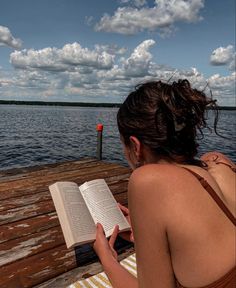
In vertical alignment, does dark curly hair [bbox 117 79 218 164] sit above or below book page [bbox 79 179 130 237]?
above

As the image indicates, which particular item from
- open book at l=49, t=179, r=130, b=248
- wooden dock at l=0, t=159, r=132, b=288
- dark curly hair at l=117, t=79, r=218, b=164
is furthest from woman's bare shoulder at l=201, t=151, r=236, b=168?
wooden dock at l=0, t=159, r=132, b=288

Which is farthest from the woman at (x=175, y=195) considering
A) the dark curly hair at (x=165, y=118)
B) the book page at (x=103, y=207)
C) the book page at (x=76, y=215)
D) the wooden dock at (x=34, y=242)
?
the wooden dock at (x=34, y=242)

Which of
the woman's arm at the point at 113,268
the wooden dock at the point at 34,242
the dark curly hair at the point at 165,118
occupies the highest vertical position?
the dark curly hair at the point at 165,118

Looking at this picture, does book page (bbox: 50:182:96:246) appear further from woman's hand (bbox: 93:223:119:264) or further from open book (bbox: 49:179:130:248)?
woman's hand (bbox: 93:223:119:264)

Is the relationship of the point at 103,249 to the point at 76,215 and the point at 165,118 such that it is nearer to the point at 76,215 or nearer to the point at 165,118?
the point at 76,215

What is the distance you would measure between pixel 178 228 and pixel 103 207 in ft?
4.89

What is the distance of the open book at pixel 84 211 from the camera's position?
2232 millimetres

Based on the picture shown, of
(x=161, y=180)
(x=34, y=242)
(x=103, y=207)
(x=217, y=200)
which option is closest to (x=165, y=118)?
(x=161, y=180)

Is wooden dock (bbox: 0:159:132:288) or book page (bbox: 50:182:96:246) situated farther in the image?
wooden dock (bbox: 0:159:132:288)

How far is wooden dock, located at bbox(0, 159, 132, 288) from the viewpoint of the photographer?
248cm

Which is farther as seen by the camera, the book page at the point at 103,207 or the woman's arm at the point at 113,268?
the book page at the point at 103,207

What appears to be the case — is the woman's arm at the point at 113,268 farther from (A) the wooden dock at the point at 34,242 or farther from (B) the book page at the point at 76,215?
(A) the wooden dock at the point at 34,242

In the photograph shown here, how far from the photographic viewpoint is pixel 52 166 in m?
6.65

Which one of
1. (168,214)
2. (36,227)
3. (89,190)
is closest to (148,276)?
(168,214)
